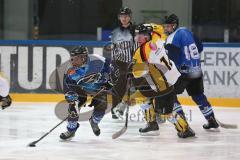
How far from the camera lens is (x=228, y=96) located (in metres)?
8.50

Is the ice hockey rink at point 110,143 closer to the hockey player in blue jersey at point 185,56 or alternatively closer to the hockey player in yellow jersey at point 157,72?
the hockey player in yellow jersey at point 157,72

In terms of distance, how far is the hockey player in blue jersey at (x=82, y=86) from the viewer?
5.62 meters

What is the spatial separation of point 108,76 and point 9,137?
3.49 ft

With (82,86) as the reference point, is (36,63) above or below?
below

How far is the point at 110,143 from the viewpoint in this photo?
5648mm

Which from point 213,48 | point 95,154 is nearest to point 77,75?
point 95,154

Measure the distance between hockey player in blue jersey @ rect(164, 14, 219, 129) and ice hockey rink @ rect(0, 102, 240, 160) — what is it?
1.41 ft

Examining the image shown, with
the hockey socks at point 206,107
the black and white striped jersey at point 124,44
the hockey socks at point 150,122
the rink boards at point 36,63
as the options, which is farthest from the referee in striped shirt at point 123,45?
the rink boards at point 36,63

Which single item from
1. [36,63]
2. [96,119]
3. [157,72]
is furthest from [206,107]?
[36,63]

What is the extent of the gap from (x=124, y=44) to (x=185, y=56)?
3.59ft

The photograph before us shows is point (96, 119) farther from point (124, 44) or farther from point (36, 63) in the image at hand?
point (36, 63)

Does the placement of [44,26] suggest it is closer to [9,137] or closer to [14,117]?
[14,117]

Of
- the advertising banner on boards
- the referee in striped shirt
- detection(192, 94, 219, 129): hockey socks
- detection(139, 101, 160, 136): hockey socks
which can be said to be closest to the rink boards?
the advertising banner on boards

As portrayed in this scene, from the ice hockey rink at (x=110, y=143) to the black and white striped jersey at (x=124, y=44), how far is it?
706mm
